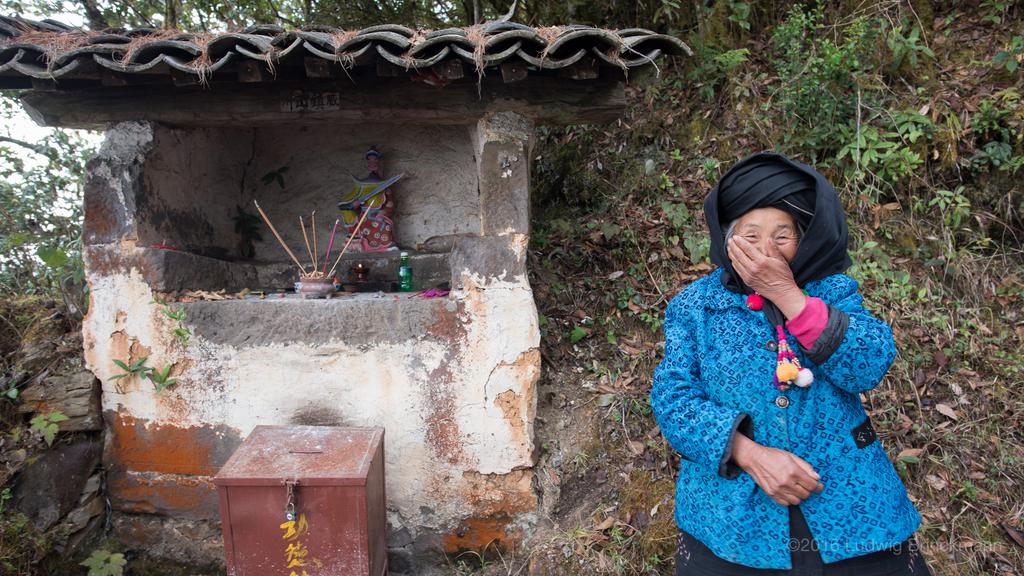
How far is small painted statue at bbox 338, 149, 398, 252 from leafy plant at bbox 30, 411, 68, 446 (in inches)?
74.1

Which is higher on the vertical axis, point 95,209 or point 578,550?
point 95,209

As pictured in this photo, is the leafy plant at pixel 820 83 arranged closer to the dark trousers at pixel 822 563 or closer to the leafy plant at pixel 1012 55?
the leafy plant at pixel 1012 55

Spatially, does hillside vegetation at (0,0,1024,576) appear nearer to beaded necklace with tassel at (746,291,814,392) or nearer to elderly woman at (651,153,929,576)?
elderly woman at (651,153,929,576)

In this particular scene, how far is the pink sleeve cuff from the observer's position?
1329 mm

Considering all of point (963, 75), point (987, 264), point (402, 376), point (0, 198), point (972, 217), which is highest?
point (963, 75)

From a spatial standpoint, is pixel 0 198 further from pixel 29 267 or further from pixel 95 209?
pixel 95 209

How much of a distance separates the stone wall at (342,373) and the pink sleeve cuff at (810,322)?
146cm

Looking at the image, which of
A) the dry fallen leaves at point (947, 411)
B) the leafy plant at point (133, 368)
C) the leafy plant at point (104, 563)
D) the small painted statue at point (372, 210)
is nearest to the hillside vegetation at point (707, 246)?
the dry fallen leaves at point (947, 411)

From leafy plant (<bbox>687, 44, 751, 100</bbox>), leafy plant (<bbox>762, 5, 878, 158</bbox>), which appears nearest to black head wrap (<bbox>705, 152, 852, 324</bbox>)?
leafy plant (<bbox>762, 5, 878, 158</bbox>)

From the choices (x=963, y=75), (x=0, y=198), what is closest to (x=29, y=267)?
(x=0, y=198)

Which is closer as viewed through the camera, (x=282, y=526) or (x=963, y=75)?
(x=282, y=526)

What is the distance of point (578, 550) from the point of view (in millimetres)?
2525

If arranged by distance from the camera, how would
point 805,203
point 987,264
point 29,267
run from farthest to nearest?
1. point 29,267
2. point 987,264
3. point 805,203

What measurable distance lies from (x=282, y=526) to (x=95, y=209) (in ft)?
6.63
